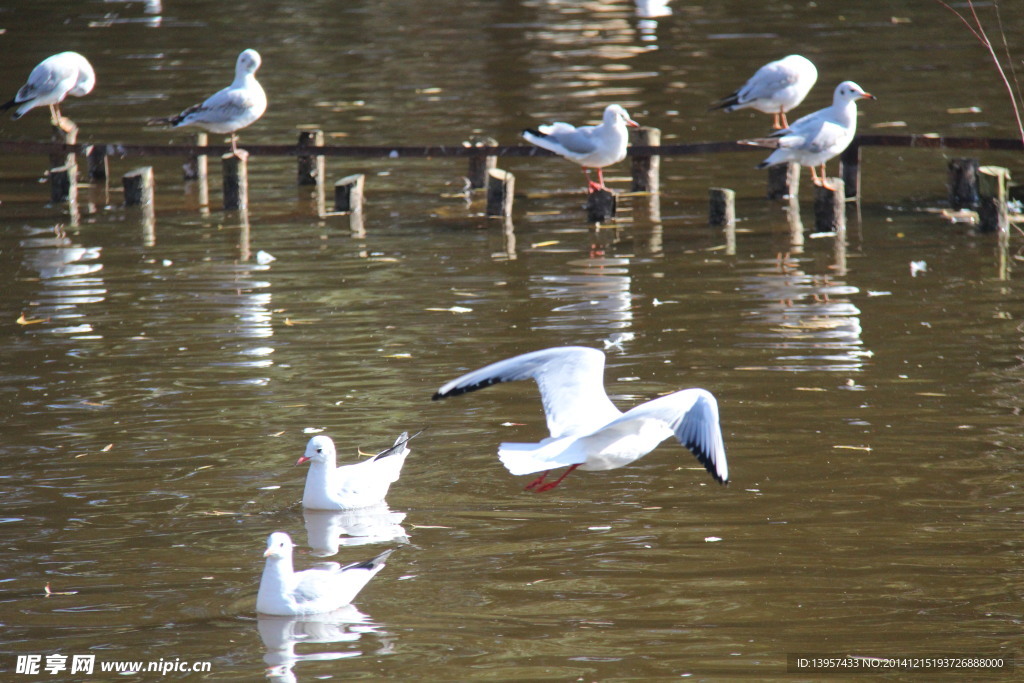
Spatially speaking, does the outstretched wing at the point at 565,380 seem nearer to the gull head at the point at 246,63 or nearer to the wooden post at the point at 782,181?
the wooden post at the point at 782,181

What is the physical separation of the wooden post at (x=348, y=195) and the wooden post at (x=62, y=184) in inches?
126

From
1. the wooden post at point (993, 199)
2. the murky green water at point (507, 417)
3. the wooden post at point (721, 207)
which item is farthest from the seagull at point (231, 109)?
the wooden post at point (993, 199)

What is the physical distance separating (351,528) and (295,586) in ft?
3.47

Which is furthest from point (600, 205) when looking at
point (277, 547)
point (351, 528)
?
point (277, 547)

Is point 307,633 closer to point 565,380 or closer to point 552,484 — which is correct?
point 552,484

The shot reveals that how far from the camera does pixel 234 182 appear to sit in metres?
14.3

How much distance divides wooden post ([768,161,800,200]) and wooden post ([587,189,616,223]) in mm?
1797

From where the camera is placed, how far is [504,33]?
26.8m

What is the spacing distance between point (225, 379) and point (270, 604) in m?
3.43

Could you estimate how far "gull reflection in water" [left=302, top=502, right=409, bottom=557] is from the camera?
6664 mm

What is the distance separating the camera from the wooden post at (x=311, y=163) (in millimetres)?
14758

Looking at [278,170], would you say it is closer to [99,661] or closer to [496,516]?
[496,516]

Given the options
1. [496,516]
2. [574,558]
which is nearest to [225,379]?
[496,516]

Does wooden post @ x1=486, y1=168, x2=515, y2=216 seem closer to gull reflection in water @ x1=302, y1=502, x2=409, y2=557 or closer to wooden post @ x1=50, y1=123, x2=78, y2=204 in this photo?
wooden post @ x1=50, y1=123, x2=78, y2=204
